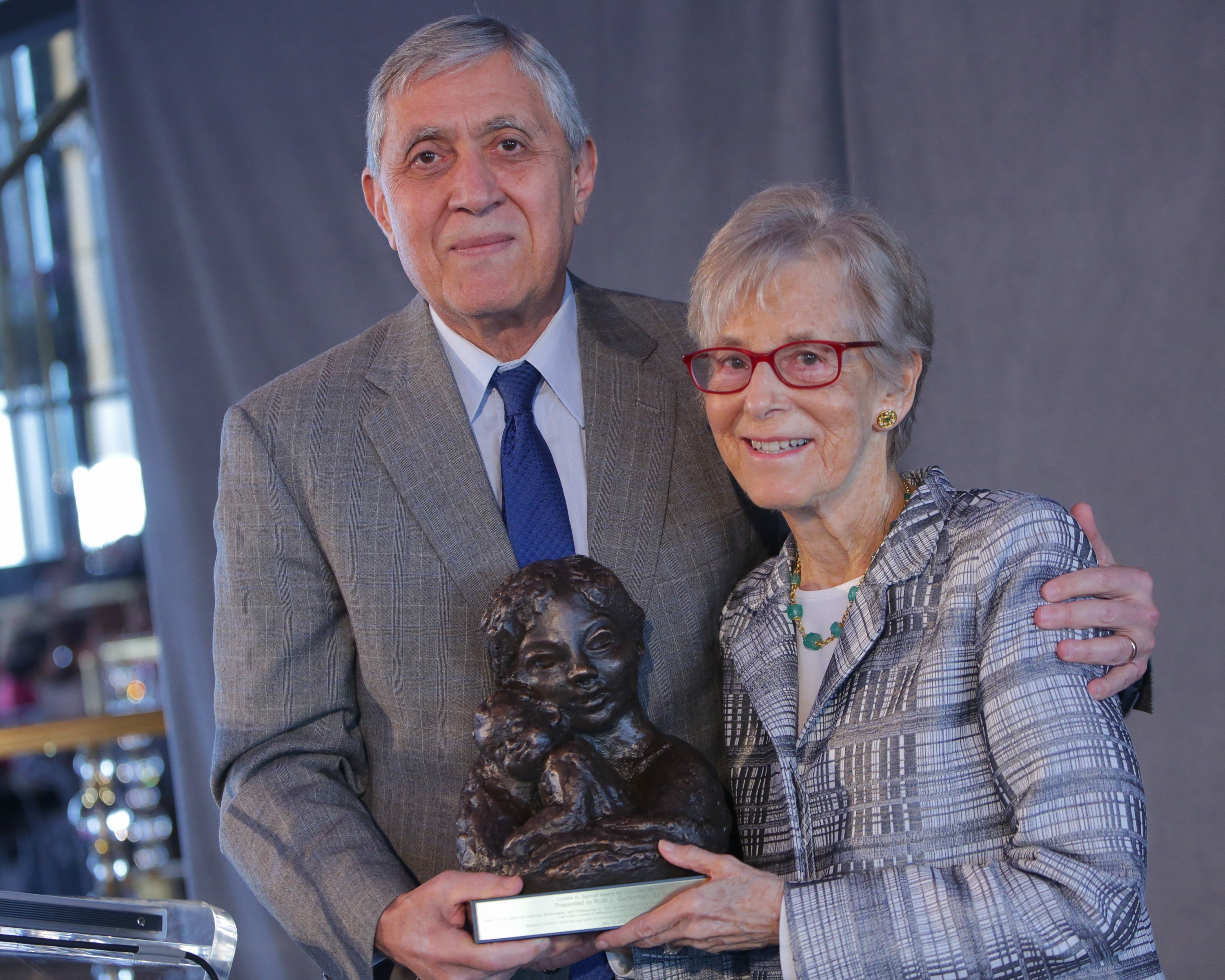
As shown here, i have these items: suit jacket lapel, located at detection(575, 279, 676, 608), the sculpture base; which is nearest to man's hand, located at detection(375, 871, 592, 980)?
the sculpture base

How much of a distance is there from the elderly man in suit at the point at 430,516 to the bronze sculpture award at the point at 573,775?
27 cm

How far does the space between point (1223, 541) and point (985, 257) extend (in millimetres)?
997

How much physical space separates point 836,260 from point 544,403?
0.57m

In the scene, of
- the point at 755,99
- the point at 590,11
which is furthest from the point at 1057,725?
the point at 590,11

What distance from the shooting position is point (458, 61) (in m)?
1.78

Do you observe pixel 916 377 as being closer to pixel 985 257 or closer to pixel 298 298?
pixel 985 257

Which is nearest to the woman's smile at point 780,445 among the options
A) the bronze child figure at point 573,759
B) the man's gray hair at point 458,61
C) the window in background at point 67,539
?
the bronze child figure at point 573,759

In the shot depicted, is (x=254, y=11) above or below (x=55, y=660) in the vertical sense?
above

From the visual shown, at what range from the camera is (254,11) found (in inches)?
130

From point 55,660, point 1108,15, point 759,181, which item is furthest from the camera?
point 55,660

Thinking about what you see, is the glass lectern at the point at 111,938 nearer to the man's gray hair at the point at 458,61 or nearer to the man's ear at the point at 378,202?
the man's ear at the point at 378,202

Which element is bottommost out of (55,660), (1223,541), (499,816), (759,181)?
(499,816)

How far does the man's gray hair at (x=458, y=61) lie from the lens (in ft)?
5.85

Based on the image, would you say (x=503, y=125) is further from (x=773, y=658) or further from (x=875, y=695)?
(x=875, y=695)
